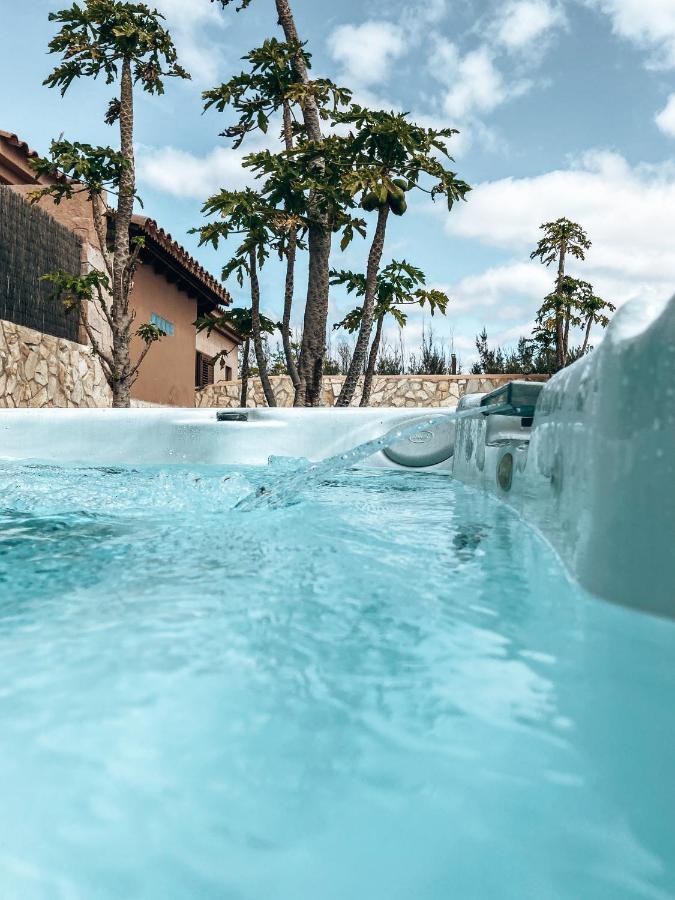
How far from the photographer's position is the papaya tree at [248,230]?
582 cm

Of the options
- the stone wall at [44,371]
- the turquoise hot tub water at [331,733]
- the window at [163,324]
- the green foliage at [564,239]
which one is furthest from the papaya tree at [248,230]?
the green foliage at [564,239]

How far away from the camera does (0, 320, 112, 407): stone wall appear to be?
22.3ft

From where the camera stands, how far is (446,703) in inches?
28.4

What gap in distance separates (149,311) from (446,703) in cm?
946

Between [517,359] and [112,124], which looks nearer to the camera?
[112,124]

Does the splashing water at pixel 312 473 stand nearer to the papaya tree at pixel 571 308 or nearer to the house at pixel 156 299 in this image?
the house at pixel 156 299

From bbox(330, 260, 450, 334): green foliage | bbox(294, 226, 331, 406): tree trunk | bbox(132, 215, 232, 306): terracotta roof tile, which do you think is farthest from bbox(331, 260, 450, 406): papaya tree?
bbox(132, 215, 232, 306): terracotta roof tile

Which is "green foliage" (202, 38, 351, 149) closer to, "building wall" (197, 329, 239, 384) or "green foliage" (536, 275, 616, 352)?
"building wall" (197, 329, 239, 384)

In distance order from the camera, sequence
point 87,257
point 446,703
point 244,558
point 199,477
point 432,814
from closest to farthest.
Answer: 1. point 432,814
2. point 446,703
3. point 244,558
4. point 199,477
5. point 87,257

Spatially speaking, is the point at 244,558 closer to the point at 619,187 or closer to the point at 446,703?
the point at 446,703

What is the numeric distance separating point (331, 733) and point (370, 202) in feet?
18.4

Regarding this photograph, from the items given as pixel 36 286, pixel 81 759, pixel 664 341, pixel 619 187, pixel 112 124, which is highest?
pixel 619 187

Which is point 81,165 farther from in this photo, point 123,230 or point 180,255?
point 180,255

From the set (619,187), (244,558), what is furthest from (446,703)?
(619,187)
